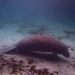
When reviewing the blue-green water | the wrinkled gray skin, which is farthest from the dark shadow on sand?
the blue-green water

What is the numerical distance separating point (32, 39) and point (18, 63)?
77.9 inches

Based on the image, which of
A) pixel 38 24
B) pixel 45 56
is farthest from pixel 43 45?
pixel 38 24

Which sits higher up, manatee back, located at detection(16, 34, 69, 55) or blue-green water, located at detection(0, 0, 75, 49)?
manatee back, located at detection(16, 34, 69, 55)

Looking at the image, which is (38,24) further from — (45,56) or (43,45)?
(43,45)

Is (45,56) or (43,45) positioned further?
(45,56)

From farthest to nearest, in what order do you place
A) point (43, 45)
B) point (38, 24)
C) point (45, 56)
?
point (38, 24)
point (45, 56)
point (43, 45)

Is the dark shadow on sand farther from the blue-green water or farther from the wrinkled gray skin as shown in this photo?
Result: the blue-green water

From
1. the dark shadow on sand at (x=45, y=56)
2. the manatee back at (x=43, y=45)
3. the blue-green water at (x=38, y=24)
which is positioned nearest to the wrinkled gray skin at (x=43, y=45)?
the manatee back at (x=43, y=45)

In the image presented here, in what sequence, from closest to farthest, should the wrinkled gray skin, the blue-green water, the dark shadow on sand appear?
1. the wrinkled gray skin
2. the dark shadow on sand
3. the blue-green water

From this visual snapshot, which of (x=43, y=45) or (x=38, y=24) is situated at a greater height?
(x=43, y=45)

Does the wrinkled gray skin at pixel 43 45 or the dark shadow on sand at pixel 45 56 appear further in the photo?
the dark shadow on sand at pixel 45 56

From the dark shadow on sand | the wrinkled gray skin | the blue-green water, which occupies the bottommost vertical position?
the blue-green water

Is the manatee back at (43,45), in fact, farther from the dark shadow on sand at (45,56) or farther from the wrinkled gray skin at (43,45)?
the dark shadow on sand at (45,56)

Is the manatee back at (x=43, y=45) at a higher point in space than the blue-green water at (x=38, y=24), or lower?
higher
